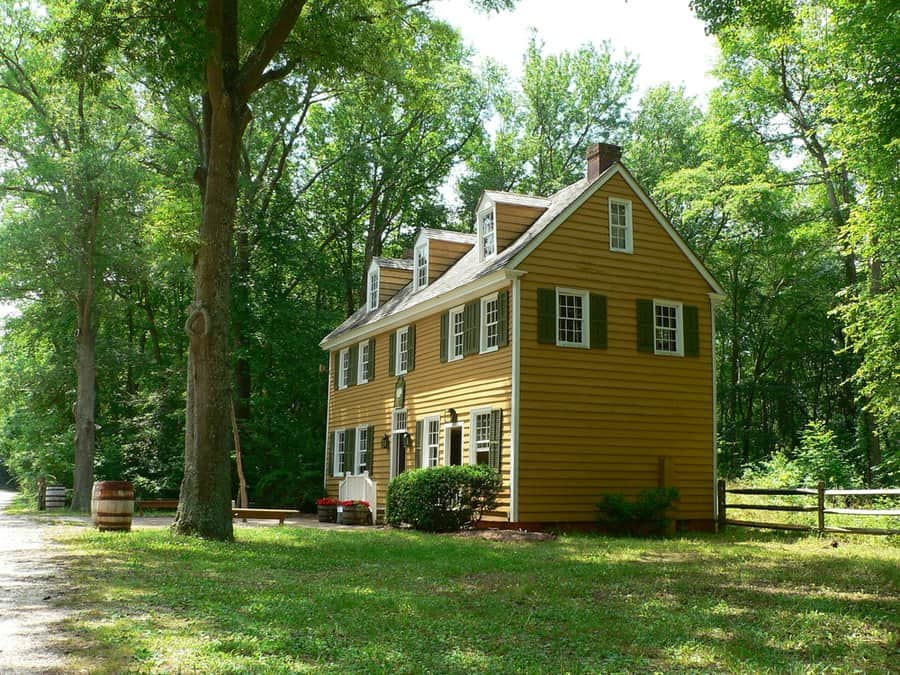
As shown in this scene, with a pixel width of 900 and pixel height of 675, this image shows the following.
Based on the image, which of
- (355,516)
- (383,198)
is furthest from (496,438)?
(383,198)

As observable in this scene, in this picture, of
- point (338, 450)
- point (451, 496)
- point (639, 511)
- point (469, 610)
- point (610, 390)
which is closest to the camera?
point (469, 610)

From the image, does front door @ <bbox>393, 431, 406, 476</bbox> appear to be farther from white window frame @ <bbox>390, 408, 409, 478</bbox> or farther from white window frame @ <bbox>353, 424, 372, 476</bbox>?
white window frame @ <bbox>353, 424, 372, 476</bbox>

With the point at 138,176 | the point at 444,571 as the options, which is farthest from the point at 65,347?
the point at 444,571

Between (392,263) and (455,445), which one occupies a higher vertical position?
(392,263)

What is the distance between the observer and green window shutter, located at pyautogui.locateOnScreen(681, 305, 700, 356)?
20656mm

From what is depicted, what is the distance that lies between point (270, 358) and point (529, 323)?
1586cm

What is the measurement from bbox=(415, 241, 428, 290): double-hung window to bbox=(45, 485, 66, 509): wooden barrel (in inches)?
549

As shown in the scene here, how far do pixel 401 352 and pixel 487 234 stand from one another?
16.4ft

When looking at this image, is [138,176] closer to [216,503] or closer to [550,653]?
[216,503]

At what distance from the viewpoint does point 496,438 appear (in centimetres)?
1881

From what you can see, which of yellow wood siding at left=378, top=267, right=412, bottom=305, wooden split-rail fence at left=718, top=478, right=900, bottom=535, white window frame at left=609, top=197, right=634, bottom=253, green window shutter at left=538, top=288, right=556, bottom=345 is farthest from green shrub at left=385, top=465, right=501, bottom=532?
yellow wood siding at left=378, top=267, right=412, bottom=305

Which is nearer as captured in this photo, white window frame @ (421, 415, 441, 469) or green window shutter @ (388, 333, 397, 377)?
white window frame @ (421, 415, 441, 469)

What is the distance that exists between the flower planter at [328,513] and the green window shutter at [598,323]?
29.8 ft

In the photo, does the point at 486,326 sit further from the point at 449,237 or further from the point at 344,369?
the point at 344,369
